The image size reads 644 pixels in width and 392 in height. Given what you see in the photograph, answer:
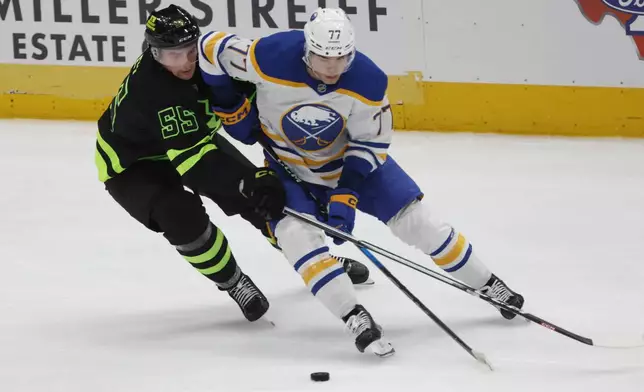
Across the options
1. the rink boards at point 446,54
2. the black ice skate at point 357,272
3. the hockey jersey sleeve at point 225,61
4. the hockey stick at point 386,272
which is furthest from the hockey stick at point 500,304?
the rink boards at point 446,54

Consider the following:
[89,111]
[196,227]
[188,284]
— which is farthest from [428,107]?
[196,227]

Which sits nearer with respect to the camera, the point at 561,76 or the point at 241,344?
the point at 241,344

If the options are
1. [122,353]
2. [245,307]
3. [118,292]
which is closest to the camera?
[122,353]

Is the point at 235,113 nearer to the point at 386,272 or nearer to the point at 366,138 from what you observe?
the point at 366,138

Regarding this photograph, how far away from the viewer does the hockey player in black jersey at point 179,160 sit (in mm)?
3375

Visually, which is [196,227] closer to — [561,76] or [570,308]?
[570,308]

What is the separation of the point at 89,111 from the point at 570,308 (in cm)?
349

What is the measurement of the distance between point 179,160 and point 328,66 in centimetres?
54

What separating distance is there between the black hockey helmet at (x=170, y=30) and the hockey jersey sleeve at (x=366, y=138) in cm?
56

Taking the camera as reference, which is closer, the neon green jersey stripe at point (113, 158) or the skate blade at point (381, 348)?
the skate blade at point (381, 348)

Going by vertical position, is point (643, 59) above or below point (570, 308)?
above

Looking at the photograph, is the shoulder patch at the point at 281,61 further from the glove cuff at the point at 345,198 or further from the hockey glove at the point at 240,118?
the glove cuff at the point at 345,198

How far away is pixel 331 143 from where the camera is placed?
3.53 metres

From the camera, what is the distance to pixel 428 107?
616 cm
